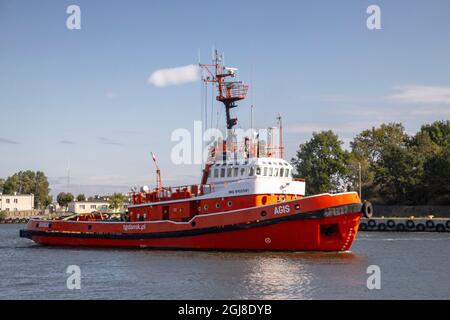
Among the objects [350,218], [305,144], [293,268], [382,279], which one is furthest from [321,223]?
[305,144]

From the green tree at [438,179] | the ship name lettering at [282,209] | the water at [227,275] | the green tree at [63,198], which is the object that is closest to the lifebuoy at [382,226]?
the green tree at [438,179]

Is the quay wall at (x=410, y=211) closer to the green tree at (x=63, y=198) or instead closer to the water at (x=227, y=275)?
the water at (x=227, y=275)

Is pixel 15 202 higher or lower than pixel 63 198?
lower

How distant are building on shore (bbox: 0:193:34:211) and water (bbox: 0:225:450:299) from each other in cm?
9565

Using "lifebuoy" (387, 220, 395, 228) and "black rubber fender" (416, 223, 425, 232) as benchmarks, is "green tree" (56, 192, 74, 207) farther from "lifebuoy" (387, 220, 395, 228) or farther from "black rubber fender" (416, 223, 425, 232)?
"black rubber fender" (416, 223, 425, 232)

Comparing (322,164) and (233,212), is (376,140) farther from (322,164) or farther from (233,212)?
(233,212)

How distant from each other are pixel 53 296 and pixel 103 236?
16.7 m

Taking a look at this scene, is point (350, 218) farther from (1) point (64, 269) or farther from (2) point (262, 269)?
(1) point (64, 269)

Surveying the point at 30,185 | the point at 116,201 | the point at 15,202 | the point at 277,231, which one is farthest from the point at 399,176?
the point at 30,185

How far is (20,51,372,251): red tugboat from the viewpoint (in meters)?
30.1

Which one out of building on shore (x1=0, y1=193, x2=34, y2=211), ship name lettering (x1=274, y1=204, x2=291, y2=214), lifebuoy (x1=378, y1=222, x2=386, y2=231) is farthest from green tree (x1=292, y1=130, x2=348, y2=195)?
building on shore (x1=0, y1=193, x2=34, y2=211)

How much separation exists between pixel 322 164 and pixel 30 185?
298 feet

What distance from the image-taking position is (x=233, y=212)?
3119 cm
